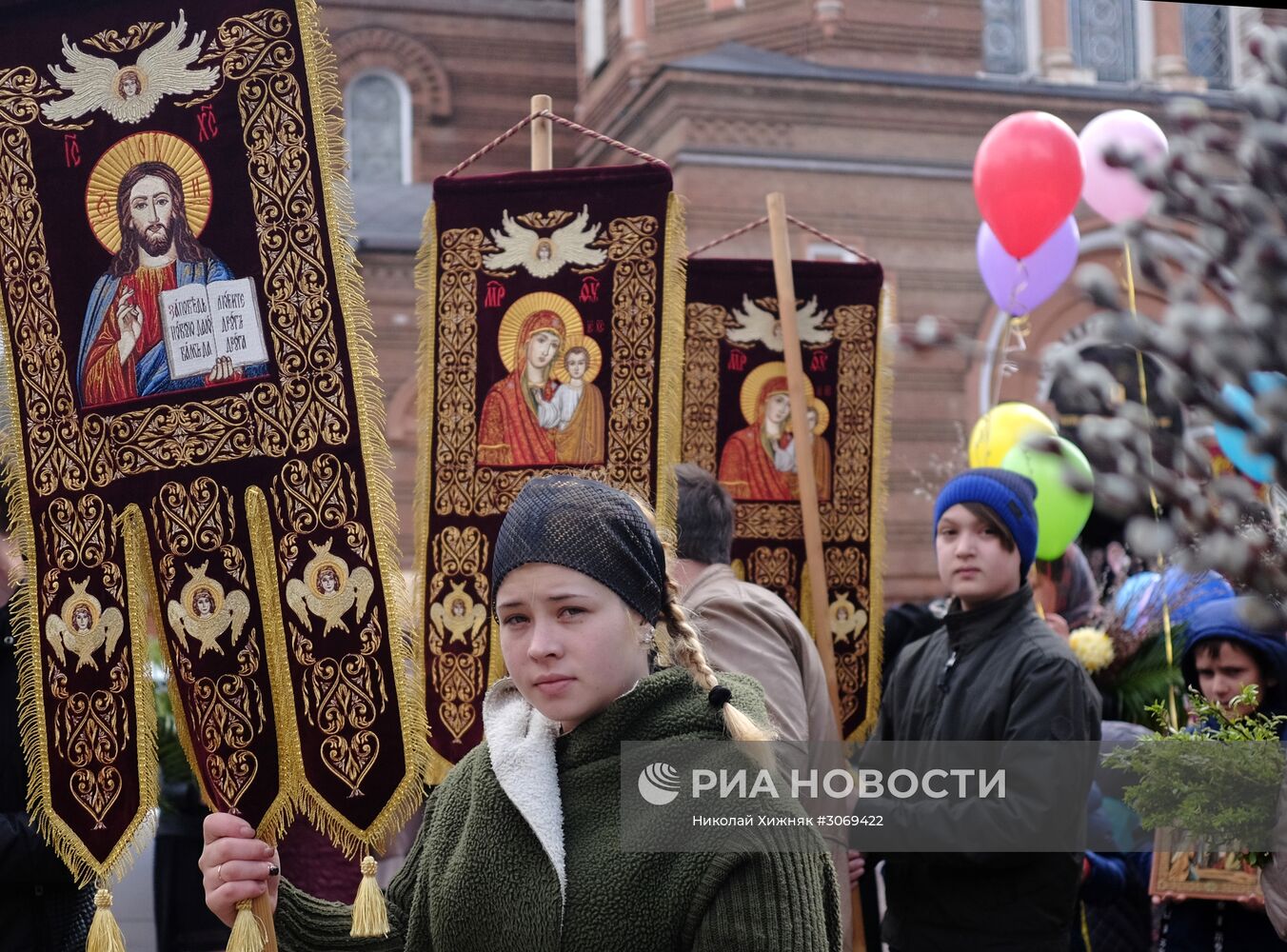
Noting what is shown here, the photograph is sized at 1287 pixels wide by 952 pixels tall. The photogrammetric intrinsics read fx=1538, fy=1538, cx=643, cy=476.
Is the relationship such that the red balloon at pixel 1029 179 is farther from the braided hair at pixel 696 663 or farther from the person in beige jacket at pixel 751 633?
the braided hair at pixel 696 663

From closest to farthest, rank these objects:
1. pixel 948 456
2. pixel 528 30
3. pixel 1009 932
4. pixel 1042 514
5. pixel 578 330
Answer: pixel 1009 932 → pixel 578 330 → pixel 1042 514 → pixel 948 456 → pixel 528 30

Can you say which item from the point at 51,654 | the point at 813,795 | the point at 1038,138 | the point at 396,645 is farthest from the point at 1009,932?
the point at 1038,138

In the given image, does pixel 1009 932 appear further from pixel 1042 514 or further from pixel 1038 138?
pixel 1038 138

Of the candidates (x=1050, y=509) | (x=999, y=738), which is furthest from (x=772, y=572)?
(x=1050, y=509)

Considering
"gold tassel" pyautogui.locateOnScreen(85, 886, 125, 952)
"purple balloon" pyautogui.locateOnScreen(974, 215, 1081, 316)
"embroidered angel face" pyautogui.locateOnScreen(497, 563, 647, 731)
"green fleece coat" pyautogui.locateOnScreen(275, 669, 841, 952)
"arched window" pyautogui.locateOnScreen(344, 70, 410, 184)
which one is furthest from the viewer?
"arched window" pyautogui.locateOnScreen(344, 70, 410, 184)

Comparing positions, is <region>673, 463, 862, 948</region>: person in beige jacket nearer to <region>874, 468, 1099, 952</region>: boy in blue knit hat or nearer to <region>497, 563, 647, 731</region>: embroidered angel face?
<region>874, 468, 1099, 952</region>: boy in blue knit hat

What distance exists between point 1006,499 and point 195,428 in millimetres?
1948

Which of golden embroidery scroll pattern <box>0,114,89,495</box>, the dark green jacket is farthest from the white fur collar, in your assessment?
the dark green jacket

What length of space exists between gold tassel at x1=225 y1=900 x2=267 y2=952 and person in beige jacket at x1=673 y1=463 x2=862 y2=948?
4.18ft

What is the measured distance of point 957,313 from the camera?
1424cm

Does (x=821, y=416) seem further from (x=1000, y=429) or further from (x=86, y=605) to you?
(x=86, y=605)

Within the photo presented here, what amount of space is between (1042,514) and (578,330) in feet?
A: 9.22

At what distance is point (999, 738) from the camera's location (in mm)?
3445

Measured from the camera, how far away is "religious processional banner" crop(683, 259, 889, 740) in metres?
4.93
